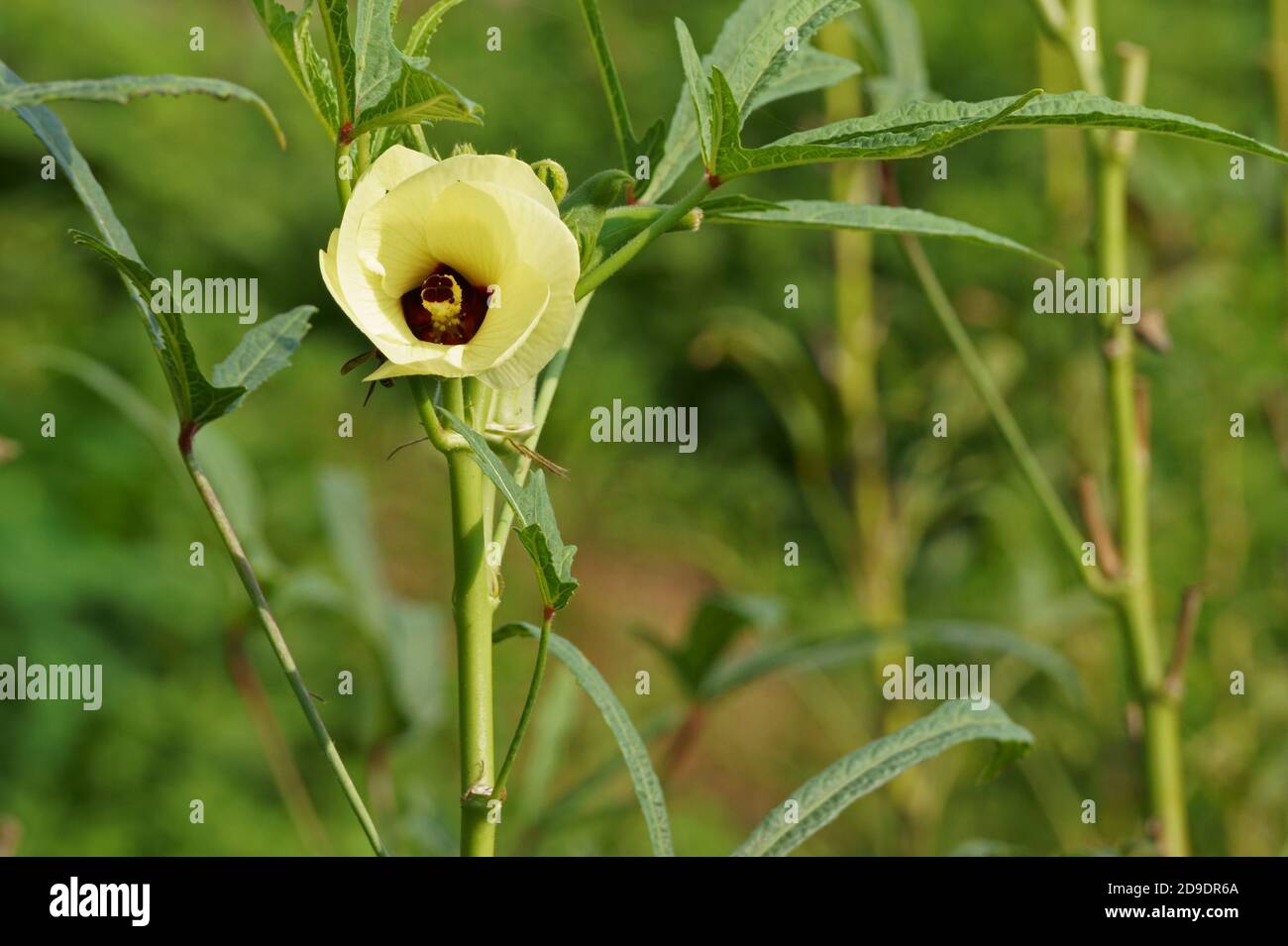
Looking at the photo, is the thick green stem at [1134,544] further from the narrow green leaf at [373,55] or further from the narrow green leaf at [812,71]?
the narrow green leaf at [373,55]

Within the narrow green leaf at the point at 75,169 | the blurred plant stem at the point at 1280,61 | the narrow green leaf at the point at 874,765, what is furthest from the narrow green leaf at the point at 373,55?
the blurred plant stem at the point at 1280,61

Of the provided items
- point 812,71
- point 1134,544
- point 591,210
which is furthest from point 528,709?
point 1134,544

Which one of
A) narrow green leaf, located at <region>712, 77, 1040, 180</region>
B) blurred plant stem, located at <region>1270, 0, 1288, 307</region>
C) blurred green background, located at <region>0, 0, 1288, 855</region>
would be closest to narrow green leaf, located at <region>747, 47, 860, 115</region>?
blurred green background, located at <region>0, 0, 1288, 855</region>

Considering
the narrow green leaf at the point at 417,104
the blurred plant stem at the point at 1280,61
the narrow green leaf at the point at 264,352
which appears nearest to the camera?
the narrow green leaf at the point at 417,104

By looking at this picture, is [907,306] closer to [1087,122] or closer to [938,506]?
[938,506]

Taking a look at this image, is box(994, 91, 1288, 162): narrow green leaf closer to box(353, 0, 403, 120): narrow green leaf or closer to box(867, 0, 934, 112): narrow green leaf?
box(353, 0, 403, 120): narrow green leaf
